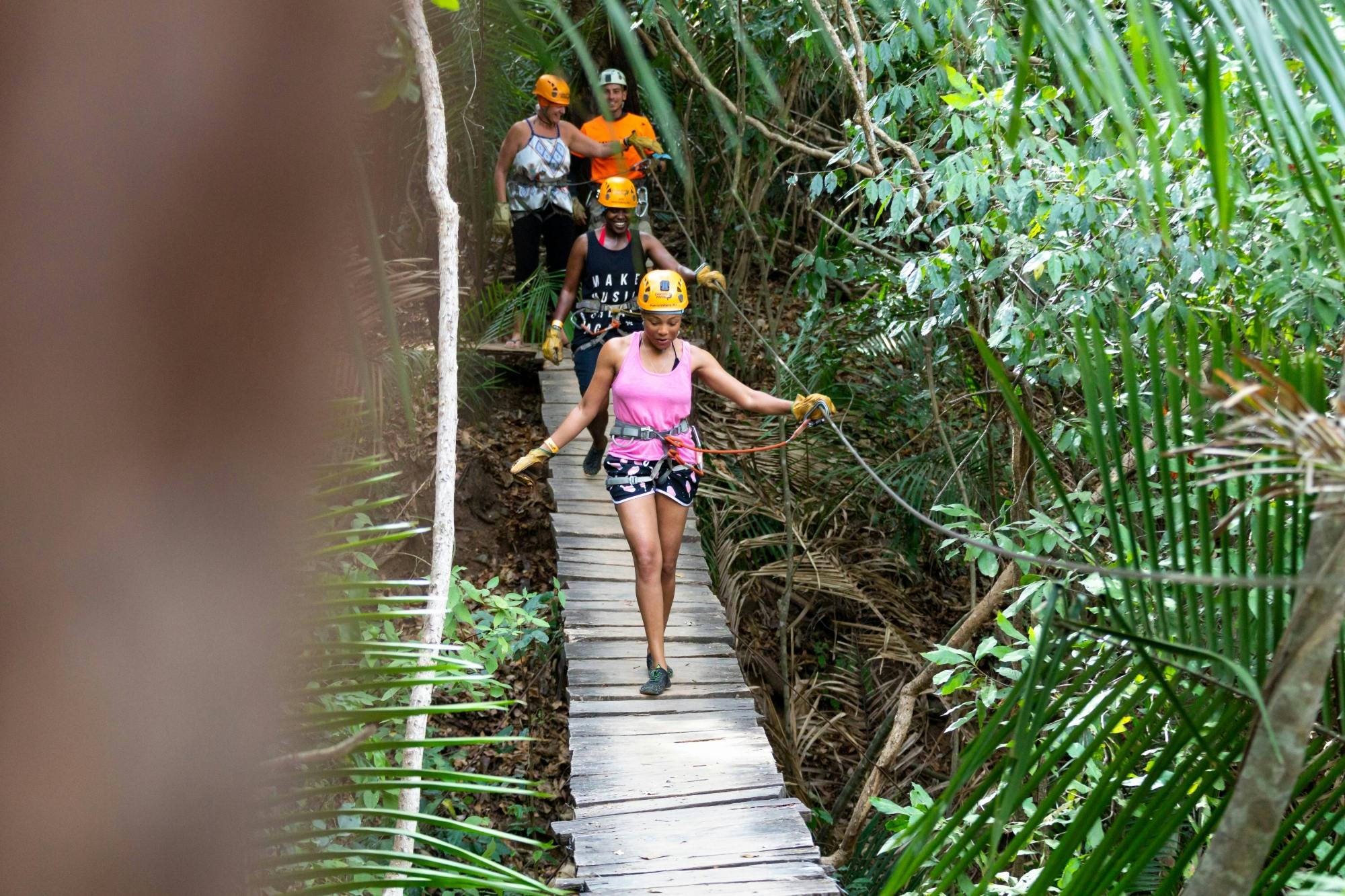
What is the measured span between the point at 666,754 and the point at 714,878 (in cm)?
75

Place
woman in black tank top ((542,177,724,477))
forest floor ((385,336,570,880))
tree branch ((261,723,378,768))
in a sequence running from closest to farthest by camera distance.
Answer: tree branch ((261,723,378,768))
forest floor ((385,336,570,880))
woman in black tank top ((542,177,724,477))

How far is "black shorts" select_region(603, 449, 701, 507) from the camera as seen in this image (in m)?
4.48

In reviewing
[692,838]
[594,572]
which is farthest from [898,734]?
[594,572]

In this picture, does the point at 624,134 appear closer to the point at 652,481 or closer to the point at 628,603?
the point at 652,481

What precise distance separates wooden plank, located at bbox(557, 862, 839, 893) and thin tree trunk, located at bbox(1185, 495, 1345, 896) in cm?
292

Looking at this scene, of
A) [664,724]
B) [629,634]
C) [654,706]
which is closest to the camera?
[664,724]

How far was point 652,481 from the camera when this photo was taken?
14.8ft

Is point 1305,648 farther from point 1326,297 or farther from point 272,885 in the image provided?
point 1326,297

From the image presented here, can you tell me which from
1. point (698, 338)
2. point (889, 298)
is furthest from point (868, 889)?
point (698, 338)

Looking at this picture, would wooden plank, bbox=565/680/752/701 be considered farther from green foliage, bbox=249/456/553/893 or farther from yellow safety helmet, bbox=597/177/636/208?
green foliage, bbox=249/456/553/893

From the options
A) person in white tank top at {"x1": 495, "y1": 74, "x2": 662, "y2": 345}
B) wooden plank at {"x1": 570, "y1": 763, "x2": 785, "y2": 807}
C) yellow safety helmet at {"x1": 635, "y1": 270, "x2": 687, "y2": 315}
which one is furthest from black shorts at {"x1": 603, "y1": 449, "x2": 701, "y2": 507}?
person in white tank top at {"x1": 495, "y1": 74, "x2": 662, "y2": 345}

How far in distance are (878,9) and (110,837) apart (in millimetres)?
645

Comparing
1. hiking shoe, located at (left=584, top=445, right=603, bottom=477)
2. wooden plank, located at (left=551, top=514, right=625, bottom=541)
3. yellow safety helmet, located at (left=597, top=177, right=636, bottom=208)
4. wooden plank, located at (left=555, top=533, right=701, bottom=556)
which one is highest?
yellow safety helmet, located at (left=597, top=177, right=636, bottom=208)

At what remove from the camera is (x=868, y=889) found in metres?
5.03
